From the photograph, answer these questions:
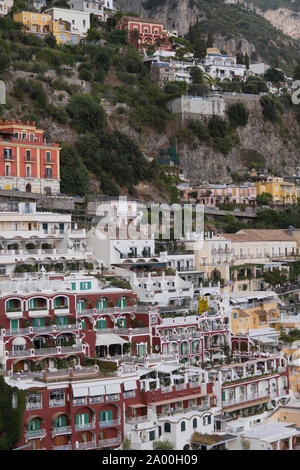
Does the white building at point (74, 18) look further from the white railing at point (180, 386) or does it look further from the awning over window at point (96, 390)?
the awning over window at point (96, 390)

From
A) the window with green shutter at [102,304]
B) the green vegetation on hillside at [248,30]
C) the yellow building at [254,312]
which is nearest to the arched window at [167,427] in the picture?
the window with green shutter at [102,304]

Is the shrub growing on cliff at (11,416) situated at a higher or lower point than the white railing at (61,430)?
higher

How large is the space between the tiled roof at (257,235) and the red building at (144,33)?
41.6m

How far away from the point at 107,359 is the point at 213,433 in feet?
17.8

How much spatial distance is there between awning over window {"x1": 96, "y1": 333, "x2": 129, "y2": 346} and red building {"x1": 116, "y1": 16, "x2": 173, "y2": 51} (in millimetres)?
68149

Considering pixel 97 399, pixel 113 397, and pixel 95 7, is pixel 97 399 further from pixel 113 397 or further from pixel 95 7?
pixel 95 7

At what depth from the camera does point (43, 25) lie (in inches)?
3610

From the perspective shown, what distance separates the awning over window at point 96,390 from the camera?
101ft

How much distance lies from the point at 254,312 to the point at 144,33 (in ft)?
210

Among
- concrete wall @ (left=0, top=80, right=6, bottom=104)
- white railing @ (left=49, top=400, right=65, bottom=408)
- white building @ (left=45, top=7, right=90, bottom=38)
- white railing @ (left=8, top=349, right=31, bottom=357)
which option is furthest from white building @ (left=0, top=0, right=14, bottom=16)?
white railing @ (left=49, top=400, right=65, bottom=408)

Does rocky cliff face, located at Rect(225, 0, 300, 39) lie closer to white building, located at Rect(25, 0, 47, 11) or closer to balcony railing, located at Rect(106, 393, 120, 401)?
white building, located at Rect(25, 0, 47, 11)

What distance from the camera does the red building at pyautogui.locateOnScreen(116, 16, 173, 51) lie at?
331 feet

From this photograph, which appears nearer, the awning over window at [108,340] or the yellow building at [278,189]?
the awning over window at [108,340]

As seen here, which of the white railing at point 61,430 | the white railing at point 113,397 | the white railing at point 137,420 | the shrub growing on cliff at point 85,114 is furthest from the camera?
the shrub growing on cliff at point 85,114
